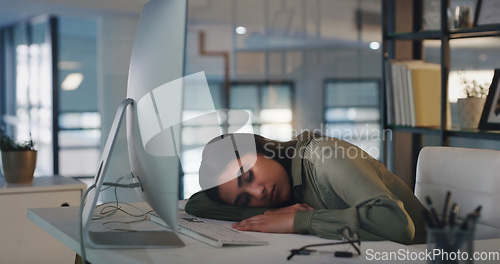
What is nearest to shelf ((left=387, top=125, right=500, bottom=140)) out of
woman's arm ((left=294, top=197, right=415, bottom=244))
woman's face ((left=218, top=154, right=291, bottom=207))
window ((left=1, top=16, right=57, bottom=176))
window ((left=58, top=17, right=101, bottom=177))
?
woman's face ((left=218, top=154, right=291, bottom=207))

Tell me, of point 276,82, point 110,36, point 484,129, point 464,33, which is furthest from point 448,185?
point 110,36

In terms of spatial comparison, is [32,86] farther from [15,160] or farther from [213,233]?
[213,233]

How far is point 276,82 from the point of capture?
196 inches

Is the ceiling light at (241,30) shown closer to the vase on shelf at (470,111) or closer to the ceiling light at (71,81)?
the ceiling light at (71,81)

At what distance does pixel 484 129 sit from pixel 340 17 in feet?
7.75

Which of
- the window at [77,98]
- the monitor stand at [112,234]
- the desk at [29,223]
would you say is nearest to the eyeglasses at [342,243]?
the monitor stand at [112,234]

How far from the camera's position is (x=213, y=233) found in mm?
1631

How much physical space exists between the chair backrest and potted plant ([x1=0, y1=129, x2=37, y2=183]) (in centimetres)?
204

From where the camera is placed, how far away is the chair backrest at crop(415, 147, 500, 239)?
1.89 m

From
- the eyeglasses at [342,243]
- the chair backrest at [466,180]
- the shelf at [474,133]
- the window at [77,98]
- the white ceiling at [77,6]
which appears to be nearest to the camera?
the eyeglasses at [342,243]

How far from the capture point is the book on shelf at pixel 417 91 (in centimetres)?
334

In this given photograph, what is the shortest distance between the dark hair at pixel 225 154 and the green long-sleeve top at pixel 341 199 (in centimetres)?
4

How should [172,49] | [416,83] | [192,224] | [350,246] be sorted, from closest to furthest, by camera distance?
[172,49]
[350,246]
[192,224]
[416,83]

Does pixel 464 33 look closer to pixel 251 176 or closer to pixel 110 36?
pixel 251 176
